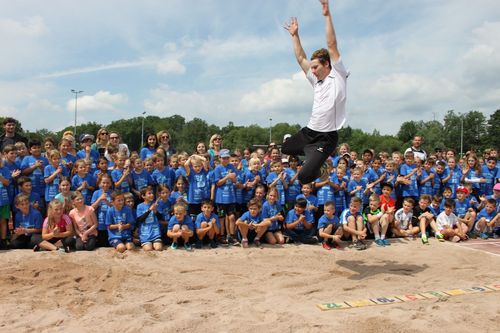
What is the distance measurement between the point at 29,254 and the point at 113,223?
1.25 m

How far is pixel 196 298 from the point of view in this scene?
4.47 meters

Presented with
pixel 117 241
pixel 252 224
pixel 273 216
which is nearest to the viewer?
pixel 117 241

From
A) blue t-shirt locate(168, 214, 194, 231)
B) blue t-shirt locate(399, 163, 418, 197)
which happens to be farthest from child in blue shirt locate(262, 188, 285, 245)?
blue t-shirt locate(399, 163, 418, 197)

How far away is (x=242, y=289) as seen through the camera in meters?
4.79

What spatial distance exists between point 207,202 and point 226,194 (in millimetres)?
458

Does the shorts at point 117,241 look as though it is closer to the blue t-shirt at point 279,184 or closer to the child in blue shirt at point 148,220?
the child in blue shirt at point 148,220

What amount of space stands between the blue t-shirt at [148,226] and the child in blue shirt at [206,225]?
64 cm

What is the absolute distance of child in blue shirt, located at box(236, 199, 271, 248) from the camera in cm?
701

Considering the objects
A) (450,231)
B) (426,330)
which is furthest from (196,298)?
(450,231)

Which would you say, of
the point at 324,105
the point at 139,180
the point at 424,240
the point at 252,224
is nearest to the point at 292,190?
the point at 252,224

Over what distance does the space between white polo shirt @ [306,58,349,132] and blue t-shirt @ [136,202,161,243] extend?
3.14 metres

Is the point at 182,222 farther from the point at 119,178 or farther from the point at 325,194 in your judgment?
the point at 325,194

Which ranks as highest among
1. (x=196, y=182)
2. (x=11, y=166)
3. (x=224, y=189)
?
(x=11, y=166)

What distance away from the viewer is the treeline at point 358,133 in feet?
220
